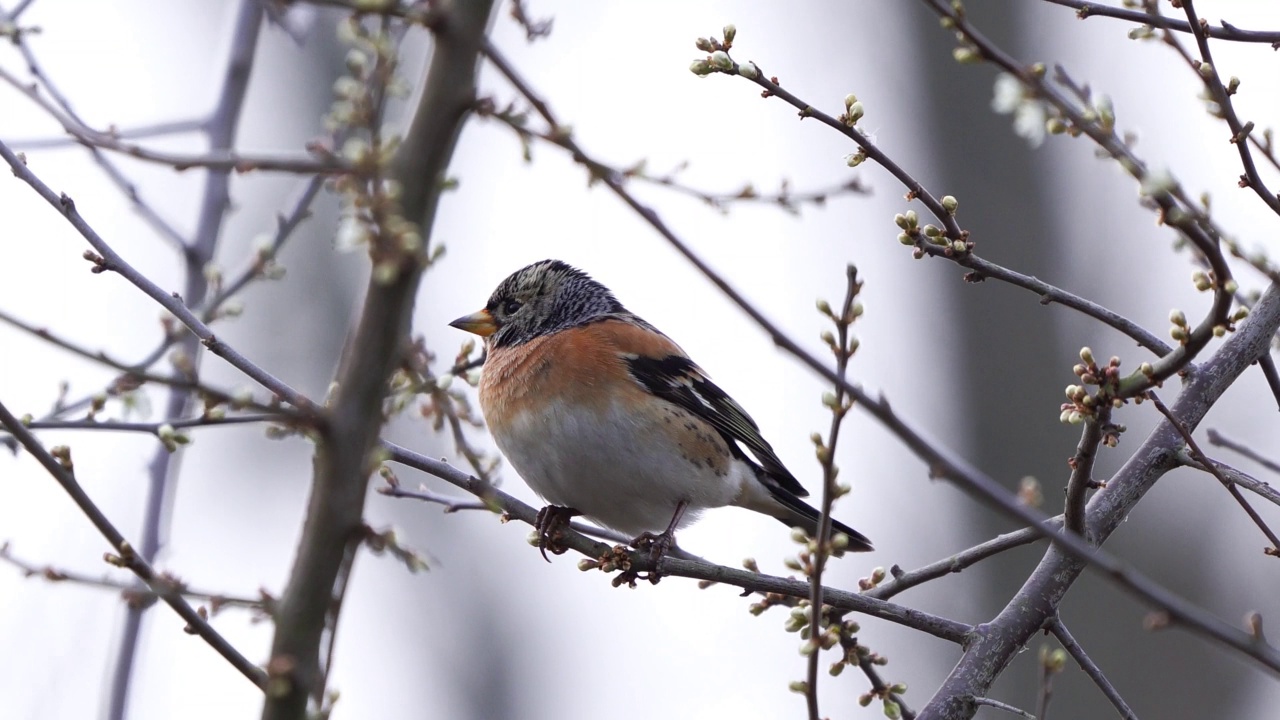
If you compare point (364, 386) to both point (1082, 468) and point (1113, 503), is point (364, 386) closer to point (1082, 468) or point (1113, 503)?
point (1082, 468)

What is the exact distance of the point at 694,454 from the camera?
4.36m

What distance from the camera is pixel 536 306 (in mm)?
5172

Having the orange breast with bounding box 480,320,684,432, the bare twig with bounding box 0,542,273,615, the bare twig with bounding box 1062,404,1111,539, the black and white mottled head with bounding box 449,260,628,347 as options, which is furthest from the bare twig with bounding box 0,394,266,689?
the black and white mottled head with bounding box 449,260,628,347

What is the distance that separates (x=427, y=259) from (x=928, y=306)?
7.54 metres

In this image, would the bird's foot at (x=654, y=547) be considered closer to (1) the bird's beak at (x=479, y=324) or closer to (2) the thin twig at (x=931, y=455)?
(1) the bird's beak at (x=479, y=324)

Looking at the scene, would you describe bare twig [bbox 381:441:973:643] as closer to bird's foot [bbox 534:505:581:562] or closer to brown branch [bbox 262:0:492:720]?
bird's foot [bbox 534:505:581:562]

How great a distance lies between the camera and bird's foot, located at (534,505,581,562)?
336 centimetres

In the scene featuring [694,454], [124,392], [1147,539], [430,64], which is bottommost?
[430,64]

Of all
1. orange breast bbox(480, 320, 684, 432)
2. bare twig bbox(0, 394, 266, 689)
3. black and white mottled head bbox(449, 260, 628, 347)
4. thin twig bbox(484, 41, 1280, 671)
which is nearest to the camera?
thin twig bbox(484, 41, 1280, 671)

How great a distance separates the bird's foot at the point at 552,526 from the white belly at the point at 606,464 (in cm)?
3

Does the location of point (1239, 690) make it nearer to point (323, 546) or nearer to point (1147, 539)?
point (1147, 539)

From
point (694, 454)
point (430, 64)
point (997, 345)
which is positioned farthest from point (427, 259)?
point (997, 345)

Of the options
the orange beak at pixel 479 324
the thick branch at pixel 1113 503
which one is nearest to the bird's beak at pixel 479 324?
the orange beak at pixel 479 324

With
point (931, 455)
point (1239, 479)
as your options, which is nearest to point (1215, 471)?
point (1239, 479)
